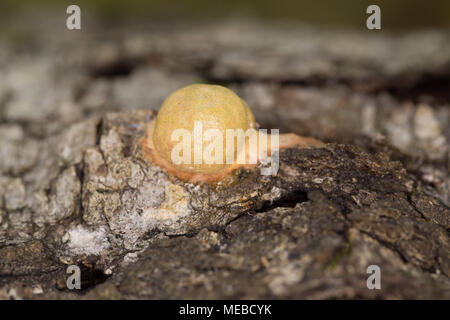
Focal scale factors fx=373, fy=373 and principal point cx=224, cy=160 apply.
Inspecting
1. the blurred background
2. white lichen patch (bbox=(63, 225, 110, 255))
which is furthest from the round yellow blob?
the blurred background

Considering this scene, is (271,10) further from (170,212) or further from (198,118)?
(170,212)

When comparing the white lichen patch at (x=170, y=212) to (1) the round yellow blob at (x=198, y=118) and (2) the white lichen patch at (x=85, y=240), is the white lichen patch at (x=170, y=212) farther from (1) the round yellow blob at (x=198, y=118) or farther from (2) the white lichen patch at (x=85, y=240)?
(2) the white lichen patch at (x=85, y=240)

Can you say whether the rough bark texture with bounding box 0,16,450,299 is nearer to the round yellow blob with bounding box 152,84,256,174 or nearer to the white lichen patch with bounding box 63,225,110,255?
the white lichen patch with bounding box 63,225,110,255

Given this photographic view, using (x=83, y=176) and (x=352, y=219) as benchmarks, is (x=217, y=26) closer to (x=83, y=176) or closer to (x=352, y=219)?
(x=83, y=176)

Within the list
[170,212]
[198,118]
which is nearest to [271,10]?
[198,118]

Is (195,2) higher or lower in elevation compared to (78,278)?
higher
